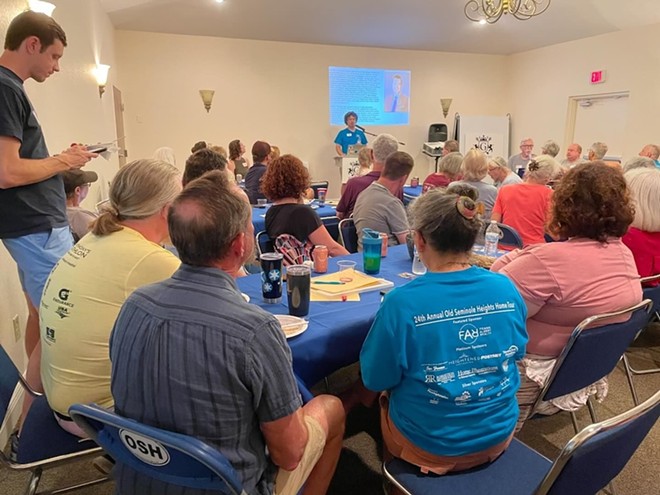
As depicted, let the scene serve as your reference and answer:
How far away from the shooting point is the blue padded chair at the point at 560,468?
0.98 meters

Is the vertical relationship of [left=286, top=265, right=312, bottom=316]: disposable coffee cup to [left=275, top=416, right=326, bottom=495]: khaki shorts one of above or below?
above

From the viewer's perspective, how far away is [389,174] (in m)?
3.13

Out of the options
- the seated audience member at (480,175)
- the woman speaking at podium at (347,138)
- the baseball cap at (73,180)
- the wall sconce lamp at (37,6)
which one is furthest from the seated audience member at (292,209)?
the woman speaking at podium at (347,138)

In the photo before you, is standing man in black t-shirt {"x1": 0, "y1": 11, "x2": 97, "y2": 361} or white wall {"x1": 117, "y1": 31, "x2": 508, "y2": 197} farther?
white wall {"x1": 117, "y1": 31, "x2": 508, "y2": 197}

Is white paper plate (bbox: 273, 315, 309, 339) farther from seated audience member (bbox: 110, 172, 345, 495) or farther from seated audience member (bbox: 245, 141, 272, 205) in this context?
seated audience member (bbox: 245, 141, 272, 205)

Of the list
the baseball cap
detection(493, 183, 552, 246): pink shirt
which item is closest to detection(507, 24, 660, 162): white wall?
detection(493, 183, 552, 246): pink shirt

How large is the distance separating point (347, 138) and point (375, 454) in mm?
7074

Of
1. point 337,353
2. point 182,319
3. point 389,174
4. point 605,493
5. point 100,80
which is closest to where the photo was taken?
point 182,319

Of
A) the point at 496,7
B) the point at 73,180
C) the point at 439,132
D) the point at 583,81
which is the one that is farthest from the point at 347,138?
the point at 73,180

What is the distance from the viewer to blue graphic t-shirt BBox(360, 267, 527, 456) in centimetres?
125

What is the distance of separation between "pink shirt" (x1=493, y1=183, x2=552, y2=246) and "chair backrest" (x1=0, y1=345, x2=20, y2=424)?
3.18 meters

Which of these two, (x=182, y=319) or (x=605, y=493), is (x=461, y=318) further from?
(x=605, y=493)

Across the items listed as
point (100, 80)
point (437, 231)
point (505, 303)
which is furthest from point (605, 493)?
point (100, 80)

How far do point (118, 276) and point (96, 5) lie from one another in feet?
18.5
